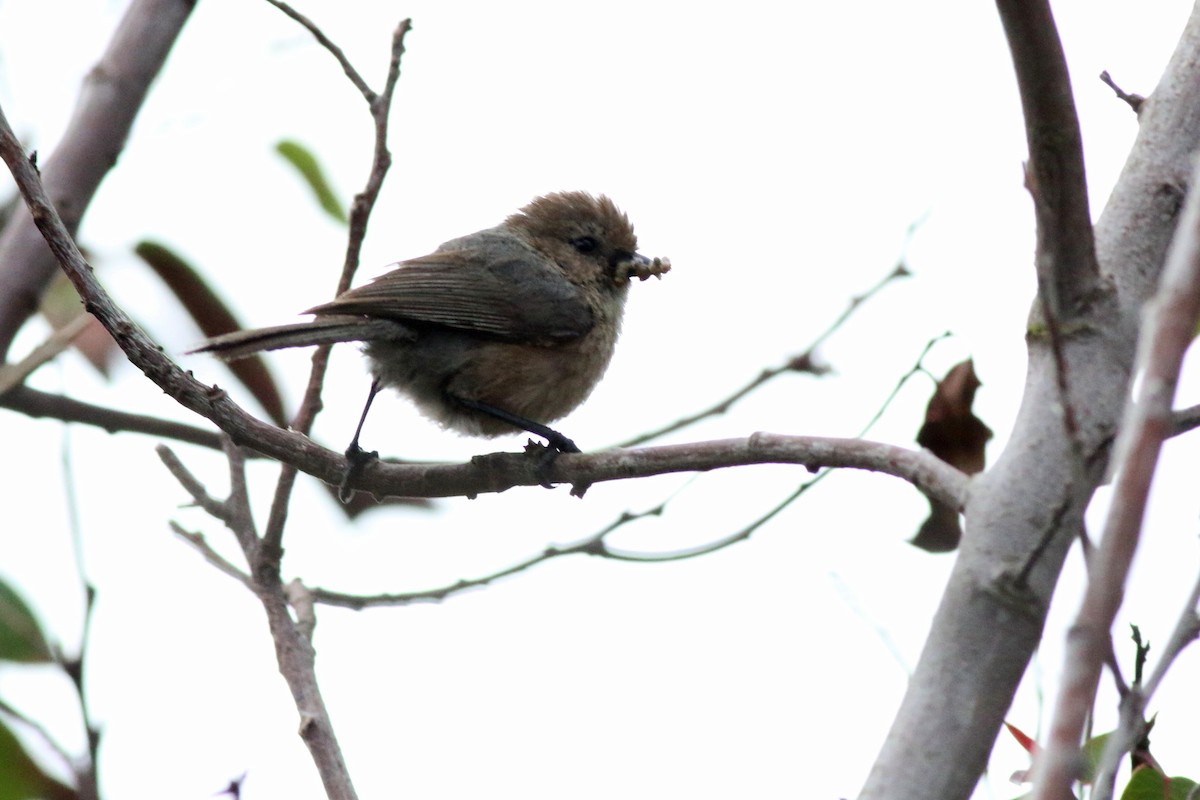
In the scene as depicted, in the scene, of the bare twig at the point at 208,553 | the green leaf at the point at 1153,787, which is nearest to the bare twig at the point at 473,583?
the bare twig at the point at 208,553

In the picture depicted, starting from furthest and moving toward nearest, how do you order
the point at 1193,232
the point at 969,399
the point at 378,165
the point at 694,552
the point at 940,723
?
the point at 694,552
the point at 378,165
the point at 969,399
the point at 940,723
the point at 1193,232

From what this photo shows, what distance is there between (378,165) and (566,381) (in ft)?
4.30

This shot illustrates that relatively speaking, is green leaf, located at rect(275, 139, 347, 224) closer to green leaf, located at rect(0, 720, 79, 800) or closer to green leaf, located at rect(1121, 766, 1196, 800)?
green leaf, located at rect(0, 720, 79, 800)

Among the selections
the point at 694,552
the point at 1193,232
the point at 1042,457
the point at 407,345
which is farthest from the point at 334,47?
the point at 1193,232

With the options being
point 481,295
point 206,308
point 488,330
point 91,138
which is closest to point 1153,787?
point 488,330

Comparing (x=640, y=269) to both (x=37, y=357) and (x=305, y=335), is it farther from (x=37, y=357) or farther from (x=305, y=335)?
(x=37, y=357)

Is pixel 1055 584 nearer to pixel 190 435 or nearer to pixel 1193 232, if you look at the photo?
pixel 1193 232

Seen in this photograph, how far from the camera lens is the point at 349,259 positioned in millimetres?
3822

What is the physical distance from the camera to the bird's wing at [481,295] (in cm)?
436

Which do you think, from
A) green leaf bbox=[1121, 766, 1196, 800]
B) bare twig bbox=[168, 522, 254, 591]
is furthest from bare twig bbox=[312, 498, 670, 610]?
green leaf bbox=[1121, 766, 1196, 800]

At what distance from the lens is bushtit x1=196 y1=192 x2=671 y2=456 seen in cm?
437

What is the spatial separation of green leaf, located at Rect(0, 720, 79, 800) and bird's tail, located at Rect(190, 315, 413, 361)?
115cm

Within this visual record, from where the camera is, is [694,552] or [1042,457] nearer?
[1042,457]

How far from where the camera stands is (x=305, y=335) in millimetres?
3898
